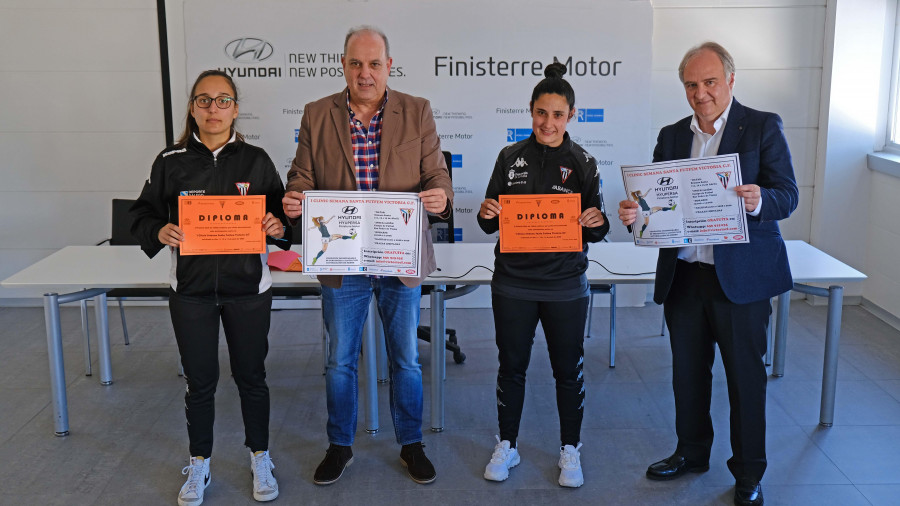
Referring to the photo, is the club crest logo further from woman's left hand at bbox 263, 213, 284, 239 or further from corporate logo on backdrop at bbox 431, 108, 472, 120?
corporate logo on backdrop at bbox 431, 108, 472, 120

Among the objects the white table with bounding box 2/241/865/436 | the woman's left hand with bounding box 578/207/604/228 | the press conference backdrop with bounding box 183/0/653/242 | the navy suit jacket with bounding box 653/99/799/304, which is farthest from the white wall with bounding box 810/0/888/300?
the woman's left hand with bounding box 578/207/604/228

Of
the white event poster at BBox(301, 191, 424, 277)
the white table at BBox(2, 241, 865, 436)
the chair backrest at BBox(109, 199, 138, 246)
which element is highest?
the white event poster at BBox(301, 191, 424, 277)

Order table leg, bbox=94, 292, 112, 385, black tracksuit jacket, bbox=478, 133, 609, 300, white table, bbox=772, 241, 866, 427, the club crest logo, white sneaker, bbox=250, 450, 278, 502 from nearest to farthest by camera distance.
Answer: the club crest logo < black tracksuit jacket, bbox=478, 133, 609, 300 < white sneaker, bbox=250, 450, 278, 502 < white table, bbox=772, 241, 866, 427 < table leg, bbox=94, 292, 112, 385

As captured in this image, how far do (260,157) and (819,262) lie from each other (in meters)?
2.56

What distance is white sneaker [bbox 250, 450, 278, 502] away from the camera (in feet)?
10.5

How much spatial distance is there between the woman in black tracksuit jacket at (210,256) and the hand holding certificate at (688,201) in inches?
51.9

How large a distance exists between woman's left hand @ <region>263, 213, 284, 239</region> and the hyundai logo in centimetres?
277

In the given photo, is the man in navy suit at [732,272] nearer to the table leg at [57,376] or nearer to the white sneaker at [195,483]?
the white sneaker at [195,483]


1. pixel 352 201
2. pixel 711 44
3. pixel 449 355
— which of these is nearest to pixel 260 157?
pixel 352 201

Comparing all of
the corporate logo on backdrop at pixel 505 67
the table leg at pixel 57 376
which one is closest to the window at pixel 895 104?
the corporate logo on backdrop at pixel 505 67

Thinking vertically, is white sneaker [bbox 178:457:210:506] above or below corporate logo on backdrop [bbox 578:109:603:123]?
below

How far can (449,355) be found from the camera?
4.92 metres

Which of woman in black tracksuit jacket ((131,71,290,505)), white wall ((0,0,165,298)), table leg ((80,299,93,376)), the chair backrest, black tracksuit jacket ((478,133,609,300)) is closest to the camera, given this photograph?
woman in black tracksuit jacket ((131,71,290,505))

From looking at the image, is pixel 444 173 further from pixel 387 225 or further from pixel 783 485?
pixel 783 485
